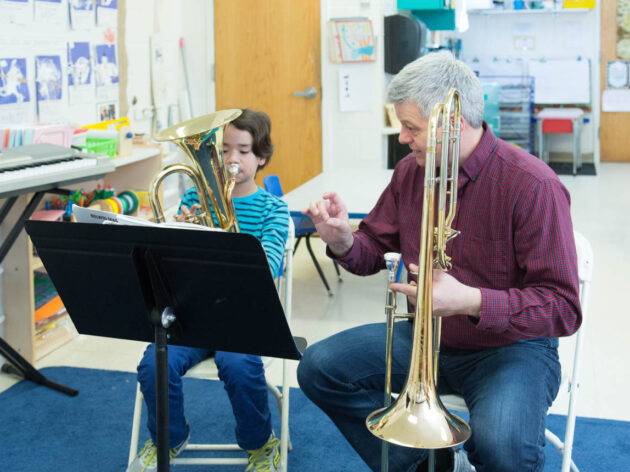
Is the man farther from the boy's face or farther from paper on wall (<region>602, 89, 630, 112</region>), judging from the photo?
paper on wall (<region>602, 89, 630, 112</region>)

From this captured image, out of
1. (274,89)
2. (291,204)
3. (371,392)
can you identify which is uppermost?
(274,89)

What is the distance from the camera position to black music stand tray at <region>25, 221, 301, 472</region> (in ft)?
4.78

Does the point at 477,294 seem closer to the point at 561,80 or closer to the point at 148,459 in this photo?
the point at 148,459

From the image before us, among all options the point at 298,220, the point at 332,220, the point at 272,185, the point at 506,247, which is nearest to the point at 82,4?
the point at 272,185

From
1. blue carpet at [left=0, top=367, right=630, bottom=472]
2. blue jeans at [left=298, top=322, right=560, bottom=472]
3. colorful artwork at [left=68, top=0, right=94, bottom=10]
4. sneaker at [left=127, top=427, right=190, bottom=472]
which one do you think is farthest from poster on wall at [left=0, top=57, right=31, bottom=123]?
blue jeans at [left=298, top=322, right=560, bottom=472]

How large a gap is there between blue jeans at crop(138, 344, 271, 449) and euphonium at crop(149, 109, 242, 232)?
365 mm

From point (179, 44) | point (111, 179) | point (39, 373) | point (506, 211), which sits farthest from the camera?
point (179, 44)

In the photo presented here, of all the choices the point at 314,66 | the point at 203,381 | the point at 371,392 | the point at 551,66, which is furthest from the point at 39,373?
the point at 551,66

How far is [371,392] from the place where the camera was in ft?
6.46

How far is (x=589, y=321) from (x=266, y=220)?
196 centimetres

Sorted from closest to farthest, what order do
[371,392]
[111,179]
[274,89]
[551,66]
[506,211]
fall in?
[506,211]
[371,392]
[111,179]
[274,89]
[551,66]

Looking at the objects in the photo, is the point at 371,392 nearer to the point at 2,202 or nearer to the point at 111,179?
the point at 2,202

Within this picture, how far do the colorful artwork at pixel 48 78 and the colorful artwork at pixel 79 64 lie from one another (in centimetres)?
10

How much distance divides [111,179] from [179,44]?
155cm
